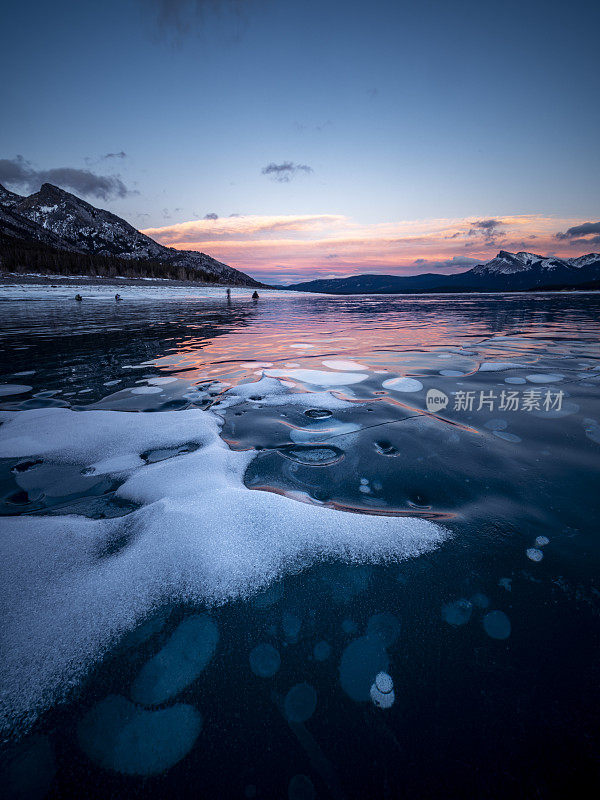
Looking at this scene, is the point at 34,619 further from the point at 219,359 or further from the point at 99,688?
the point at 219,359

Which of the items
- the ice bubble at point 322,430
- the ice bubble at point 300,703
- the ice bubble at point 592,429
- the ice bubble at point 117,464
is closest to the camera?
the ice bubble at point 300,703

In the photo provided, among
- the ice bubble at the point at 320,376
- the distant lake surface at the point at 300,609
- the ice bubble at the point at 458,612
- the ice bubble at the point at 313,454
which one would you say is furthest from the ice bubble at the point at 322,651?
the ice bubble at the point at 320,376

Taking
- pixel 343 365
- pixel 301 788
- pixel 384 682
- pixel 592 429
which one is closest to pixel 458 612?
pixel 384 682

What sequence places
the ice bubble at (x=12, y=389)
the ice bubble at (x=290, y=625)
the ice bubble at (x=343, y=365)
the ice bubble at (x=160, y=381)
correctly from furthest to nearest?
the ice bubble at (x=343, y=365) → the ice bubble at (x=160, y=381) → the ice bubble at (x=12, y=389) → the ice bubble at (x=290, y=625)

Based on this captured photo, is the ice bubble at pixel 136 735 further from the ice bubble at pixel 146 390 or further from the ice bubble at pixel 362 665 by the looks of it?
the ice bubble at pixel 146 390

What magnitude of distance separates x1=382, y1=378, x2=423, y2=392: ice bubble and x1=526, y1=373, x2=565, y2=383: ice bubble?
1488 mm

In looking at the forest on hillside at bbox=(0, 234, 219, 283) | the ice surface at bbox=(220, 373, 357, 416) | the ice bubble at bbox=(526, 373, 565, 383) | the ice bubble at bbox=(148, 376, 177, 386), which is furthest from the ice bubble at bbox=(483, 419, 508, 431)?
the forest on hillside at bbox=(0, 234, 219, 283)

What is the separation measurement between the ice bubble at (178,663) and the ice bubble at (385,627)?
0.57 m

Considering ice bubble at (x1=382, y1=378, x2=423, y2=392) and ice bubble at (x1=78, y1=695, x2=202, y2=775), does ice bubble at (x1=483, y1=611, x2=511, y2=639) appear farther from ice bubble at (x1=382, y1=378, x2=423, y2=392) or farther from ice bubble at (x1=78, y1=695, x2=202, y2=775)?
ice bubble at (x1=382, y1=378, x2=423, y2=392)

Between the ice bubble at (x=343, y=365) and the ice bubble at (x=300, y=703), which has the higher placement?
the ice bubble at (x=343, y=365)

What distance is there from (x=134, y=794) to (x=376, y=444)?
215 centimetres

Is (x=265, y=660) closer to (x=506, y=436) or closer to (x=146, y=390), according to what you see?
(x=506, y=436)

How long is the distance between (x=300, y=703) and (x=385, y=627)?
1.27ft

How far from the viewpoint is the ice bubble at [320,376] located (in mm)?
4404
